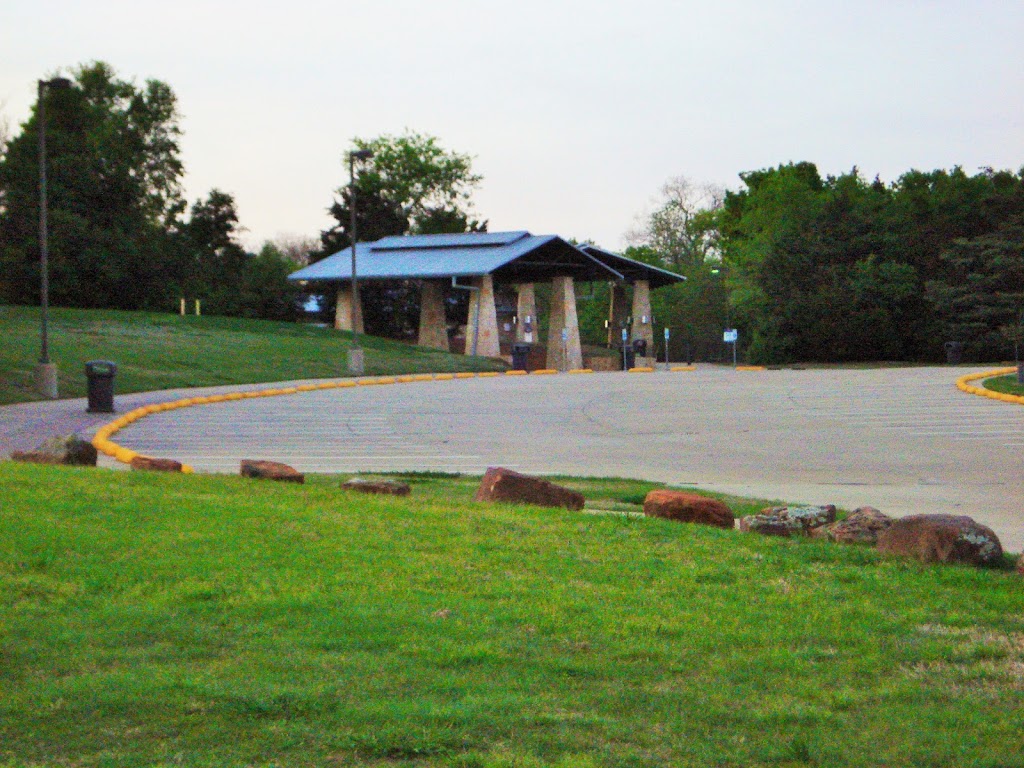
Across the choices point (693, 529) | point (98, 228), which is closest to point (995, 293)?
point (98, 228)

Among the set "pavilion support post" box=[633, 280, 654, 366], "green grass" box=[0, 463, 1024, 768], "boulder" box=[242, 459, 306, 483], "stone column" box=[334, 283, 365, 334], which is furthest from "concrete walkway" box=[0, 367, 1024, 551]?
"pavilion support post" box=[633, 280, 654, 366]

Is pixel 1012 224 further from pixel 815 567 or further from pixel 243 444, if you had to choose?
pixel 815 567

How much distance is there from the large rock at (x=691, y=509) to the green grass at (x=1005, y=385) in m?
22.9

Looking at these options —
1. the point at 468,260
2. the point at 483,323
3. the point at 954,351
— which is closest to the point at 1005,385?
the point at 954,351

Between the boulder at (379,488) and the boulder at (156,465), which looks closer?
the boulder at (379,488)

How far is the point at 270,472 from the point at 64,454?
9.49ft

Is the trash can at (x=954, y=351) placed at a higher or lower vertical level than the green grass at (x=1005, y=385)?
higher

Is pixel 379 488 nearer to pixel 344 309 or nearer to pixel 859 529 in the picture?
pixel 859 529

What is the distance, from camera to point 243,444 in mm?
21266

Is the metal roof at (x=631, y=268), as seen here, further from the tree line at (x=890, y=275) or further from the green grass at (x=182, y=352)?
A: the green grass at (x=182, y=352)

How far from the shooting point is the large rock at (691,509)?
10.4m

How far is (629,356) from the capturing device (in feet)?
240

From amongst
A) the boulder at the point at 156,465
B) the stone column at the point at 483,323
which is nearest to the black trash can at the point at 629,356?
the stone column at the point at 483,323

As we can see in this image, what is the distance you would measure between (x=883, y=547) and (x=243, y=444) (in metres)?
14.1
